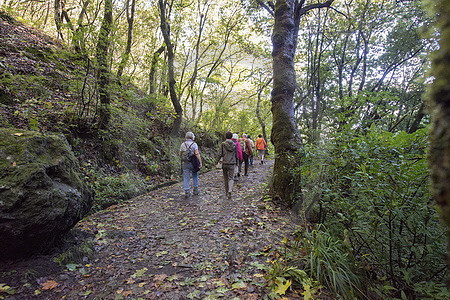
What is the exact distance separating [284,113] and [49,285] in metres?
5.73

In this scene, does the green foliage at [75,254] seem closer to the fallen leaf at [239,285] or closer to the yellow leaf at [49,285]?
the yellow leaf at [49,285]

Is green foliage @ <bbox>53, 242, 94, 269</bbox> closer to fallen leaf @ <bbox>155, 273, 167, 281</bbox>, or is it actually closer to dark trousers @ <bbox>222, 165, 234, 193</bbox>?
fallen leaf @ <bbox>155, 273, 167, 281</bbox>

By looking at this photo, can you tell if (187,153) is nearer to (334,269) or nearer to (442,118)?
(334,269)

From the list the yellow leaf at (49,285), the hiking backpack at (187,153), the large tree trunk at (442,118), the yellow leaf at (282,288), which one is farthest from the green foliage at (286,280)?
the hiking backpack at (187,153)

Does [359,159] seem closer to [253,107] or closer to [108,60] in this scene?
[108,60]

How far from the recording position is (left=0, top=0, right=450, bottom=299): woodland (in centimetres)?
241

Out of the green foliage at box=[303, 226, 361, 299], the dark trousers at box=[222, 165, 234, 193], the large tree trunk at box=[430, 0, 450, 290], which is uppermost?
the large tree trunk at box=[430, 0, 450, 290]

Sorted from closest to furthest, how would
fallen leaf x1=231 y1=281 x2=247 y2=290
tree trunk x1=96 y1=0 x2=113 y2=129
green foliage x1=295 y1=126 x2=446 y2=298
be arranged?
green foliage x1=295 y1=126 x2=446 y2=298, fallen leaf x1=231 y1=281 x2=247 y2=290, tree trunk x1=96 y1=0 x2=113 y2=129

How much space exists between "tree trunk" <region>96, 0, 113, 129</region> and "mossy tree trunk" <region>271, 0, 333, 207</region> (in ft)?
16.3

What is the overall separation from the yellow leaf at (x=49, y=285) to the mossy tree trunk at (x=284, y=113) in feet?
15.6

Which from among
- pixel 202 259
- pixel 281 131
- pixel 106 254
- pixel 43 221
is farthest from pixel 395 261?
pixel 43 221

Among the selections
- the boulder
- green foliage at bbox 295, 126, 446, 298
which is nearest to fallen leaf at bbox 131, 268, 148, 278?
the boulder

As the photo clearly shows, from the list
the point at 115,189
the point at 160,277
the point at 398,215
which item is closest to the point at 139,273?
the point at 160,277

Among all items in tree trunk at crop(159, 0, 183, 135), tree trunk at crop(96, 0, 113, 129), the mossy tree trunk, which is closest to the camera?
the mossy tree trunk
